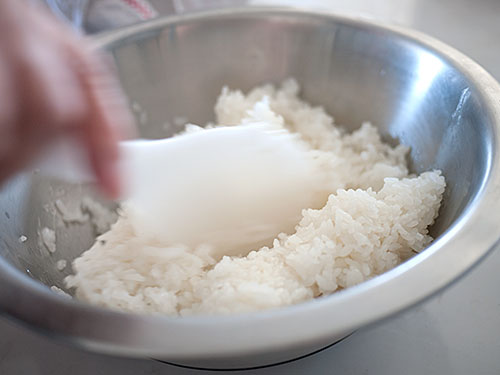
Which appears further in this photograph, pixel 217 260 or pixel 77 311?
pixel 217 260

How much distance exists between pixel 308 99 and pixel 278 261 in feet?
2.01

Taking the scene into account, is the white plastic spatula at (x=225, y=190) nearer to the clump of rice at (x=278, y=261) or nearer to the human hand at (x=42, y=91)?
the clump of rice at (x=278, y=261)

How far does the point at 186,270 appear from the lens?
83 cm

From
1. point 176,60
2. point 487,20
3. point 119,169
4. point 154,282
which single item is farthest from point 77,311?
point 487,20

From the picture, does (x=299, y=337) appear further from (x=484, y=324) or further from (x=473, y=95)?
(x=473, y=95)

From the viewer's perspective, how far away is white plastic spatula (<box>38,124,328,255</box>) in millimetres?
874

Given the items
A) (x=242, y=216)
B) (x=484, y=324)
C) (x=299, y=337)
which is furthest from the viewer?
(x=242, y=216)

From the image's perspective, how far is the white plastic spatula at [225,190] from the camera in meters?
0.87

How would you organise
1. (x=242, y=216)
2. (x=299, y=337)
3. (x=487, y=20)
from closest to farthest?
(x=299, y=337) < (x=242, y=216) < (x=487, y=20)

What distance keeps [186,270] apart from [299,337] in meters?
0.37

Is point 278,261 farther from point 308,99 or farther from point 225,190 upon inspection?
point 308,99

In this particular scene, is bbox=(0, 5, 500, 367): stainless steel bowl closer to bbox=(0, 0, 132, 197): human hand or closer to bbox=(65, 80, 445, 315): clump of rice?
bbox=(65, 80, 445, 315): clump of rice

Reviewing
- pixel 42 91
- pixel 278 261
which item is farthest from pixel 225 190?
pixel 42 91

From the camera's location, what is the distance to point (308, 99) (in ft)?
4.20
